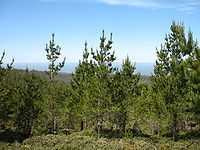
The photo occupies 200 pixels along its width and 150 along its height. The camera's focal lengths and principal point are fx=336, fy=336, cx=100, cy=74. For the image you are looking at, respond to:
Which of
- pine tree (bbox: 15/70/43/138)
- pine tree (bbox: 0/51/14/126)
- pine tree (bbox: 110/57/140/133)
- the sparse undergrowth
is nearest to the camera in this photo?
the sparse undergrowth

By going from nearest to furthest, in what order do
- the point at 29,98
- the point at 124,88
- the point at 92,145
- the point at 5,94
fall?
the point at 92,145 → the point at 5,94 → the point at 124,88 → the point at 29,98

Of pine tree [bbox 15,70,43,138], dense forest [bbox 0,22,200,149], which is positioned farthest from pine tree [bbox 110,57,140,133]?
pine tree [bbox 15,70,43,138]

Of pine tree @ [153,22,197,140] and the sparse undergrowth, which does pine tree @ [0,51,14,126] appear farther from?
pine tree @ [153,22,197,140]

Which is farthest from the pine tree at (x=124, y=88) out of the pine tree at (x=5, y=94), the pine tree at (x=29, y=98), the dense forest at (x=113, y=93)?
the pine tree at (x=5, y=94)

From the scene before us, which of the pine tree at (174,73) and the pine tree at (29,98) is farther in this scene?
the pine tree at (29,98)

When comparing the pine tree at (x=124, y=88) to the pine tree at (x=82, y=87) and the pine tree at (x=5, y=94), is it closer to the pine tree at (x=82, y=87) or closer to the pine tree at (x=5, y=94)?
the pine tree at (x=82, y=87)

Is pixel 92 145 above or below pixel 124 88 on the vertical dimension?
below

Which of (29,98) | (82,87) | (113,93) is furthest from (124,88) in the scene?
(29,98)

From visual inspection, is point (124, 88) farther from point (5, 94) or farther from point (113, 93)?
point (5, 94)

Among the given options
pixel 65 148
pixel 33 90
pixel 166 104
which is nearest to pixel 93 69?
pixel 33 90

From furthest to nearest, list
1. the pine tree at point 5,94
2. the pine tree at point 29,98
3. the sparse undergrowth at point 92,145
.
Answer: the pine tree at point 29,98 < the pine tree at point 5,94 < the sparse undergrowth at point 92,145

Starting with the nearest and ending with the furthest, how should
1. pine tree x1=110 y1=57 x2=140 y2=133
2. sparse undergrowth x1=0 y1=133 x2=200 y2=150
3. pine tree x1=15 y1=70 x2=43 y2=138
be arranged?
sparse undergrowth x1=0 y1=133 x2=200 y2=150 < pine tree x1=110 y1=57 x2=140 y2=133 < pine tree x1=15 y1=70 x2=43 y2=138

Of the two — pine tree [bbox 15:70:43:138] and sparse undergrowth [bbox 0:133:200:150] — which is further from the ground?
pine tree [bbox 15:70:43:138]

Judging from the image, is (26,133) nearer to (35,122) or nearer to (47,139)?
(35,122)
